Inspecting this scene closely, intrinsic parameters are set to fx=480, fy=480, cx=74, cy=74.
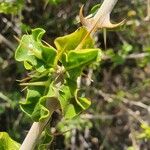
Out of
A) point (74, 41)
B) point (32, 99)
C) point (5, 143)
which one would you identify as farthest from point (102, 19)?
point (5, 143)

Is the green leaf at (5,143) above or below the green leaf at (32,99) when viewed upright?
below

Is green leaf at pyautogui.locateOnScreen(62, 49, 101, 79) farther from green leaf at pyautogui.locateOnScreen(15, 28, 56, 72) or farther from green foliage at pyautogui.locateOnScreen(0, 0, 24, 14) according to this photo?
green foliage at pyautogui.locateOnScreen(0, 0, 24, 14)

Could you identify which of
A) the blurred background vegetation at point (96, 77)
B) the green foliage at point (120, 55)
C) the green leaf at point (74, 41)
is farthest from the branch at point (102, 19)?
the green foliage at point (120, 55)

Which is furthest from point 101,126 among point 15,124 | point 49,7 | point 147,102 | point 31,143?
point 31,143

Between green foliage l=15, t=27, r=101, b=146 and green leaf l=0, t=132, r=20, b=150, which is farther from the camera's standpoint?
green leaf l=0, t=132, r=20, b=150

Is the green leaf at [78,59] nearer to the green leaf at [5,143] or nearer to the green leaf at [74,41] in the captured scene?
the green leaf at [74,41]

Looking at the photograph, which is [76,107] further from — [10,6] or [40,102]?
[10,6]

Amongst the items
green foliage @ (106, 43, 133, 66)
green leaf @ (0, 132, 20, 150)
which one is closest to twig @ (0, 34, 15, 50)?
green foliage @ (106, 43, 133, 66)
